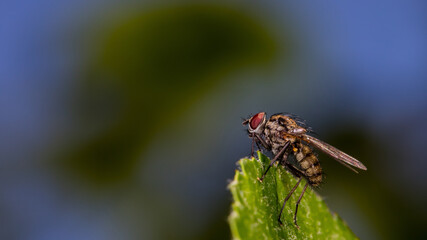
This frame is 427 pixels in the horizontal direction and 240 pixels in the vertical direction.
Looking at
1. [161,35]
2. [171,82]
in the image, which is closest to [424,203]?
[171,82]

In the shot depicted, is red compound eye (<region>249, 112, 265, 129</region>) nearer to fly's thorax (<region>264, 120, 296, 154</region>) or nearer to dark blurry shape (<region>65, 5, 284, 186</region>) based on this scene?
fly's thorax (<region>264, 120, 296, 154</region>)

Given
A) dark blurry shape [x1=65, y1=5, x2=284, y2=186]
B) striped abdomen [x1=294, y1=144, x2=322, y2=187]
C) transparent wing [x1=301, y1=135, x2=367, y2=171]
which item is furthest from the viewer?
dark blurry shape [x1=65, y1=5, x2=284, y2=186]

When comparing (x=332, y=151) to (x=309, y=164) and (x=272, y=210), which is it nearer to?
(x=309, y=164)

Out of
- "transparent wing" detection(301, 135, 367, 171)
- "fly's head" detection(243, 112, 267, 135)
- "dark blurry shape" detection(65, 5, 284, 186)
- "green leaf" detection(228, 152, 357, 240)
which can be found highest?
"dark blurry shape" detection(65, 5, 284, 186)

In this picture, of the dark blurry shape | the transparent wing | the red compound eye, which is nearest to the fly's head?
the red compound eye

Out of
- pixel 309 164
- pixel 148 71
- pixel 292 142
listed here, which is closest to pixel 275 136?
pixel 292 142

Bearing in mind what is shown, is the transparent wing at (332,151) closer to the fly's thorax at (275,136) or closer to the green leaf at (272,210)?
the fly's thorax at (275,136)
